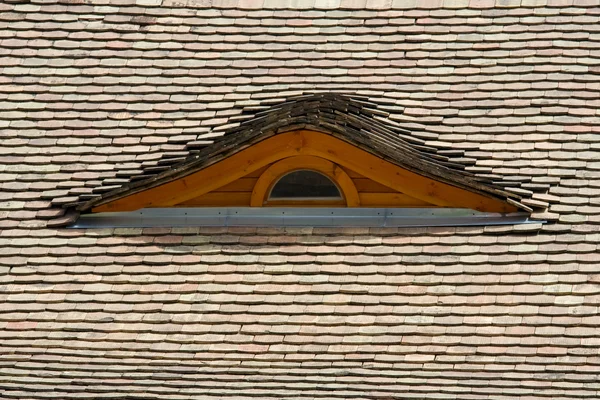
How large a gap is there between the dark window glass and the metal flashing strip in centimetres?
12

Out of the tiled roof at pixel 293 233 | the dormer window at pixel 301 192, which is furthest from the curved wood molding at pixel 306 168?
the tiled roof at pixel 293 233

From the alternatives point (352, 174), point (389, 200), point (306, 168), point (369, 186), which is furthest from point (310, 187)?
point (389, 200)

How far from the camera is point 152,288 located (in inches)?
497

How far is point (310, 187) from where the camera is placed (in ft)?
43.2

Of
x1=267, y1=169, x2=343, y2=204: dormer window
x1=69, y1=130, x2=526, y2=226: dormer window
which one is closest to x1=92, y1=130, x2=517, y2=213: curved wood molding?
x1=69, y1=130, x2=526, y2=226: dormer window

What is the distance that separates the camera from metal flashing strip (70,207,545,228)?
1288 cm

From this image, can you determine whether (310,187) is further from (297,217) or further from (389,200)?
(389,200)

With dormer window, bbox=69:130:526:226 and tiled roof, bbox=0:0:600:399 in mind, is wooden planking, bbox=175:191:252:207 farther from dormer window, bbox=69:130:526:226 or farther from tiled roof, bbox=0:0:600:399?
tiled roof, bbox=0:0:600:399

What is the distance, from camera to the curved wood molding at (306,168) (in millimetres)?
13039

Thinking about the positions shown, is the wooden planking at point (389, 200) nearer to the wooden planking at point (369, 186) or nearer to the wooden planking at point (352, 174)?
the wooden planking at point (369, 186)

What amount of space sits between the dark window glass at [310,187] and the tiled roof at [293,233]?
0.35 metres

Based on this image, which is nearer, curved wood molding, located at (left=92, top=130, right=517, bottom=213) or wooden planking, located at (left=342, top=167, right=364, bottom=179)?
curved wood molding, located at (left=92, top=130, right=517, bottom=213)

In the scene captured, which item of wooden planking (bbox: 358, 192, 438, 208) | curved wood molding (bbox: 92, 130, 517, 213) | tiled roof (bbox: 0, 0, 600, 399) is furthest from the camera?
wooden planking (bbox: 358, 192, 438, 208)

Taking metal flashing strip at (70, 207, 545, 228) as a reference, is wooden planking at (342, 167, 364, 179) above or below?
above
